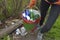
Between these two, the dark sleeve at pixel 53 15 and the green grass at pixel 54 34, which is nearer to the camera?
the dark sleeve at pixel 53 15

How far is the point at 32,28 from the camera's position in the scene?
222 inches

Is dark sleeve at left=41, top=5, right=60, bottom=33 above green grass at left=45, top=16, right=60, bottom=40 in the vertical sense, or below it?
above

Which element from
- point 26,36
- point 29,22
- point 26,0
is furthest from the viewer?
point 26,0

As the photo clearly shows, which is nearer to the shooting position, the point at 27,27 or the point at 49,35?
the point at 27,27

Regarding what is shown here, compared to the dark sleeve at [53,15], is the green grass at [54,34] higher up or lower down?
lower down

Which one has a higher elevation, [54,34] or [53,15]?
[53,15]

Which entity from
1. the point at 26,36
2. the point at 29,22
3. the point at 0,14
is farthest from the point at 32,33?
the point at 0,14

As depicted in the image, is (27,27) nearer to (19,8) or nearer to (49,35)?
(49,35)

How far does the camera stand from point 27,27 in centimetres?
566

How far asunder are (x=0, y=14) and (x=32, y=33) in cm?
102

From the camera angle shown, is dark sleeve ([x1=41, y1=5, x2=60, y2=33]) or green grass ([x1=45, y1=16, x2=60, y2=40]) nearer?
dark sleeve ([x1=41, y1=5, x2=60, y2=33])

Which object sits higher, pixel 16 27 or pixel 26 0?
pixel 26 0

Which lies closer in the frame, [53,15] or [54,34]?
[53,15]

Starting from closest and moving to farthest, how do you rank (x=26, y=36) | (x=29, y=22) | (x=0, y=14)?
(x=29, y=22) < (x=26, y=36) < (x=0, y=14)
